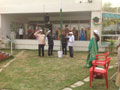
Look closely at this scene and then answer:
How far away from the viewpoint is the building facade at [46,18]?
43.5 feet

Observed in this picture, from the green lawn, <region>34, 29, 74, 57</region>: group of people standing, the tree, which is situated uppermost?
the tree

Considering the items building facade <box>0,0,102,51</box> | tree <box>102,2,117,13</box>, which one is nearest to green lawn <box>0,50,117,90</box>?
building facade <box>0,0,102,51</box>

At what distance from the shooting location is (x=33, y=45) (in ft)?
48.4

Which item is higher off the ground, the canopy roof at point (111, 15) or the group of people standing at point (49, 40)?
the canopy roof at point (111, 15)

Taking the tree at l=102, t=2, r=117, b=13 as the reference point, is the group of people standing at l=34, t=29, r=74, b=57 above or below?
below

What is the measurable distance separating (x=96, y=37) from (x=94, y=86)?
2237mm

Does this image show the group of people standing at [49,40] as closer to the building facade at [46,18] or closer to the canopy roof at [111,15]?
the building facade at [46,18]

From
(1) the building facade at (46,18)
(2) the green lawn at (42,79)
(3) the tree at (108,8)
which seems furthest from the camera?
(1) the building facade at (46,18)

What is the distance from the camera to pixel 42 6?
14062 mm

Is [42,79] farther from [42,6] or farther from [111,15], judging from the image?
[111,15]

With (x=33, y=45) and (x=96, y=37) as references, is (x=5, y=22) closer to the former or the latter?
(x=33, y=45)

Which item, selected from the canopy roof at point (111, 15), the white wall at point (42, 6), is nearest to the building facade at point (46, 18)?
the white wall at point (42, 6)

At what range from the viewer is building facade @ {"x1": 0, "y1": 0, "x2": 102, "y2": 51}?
1326 centimetres

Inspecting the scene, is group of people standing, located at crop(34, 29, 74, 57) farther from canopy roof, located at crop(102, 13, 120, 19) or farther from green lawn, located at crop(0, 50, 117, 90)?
canopy roof, located at crop(102, 13, 120, 19)
